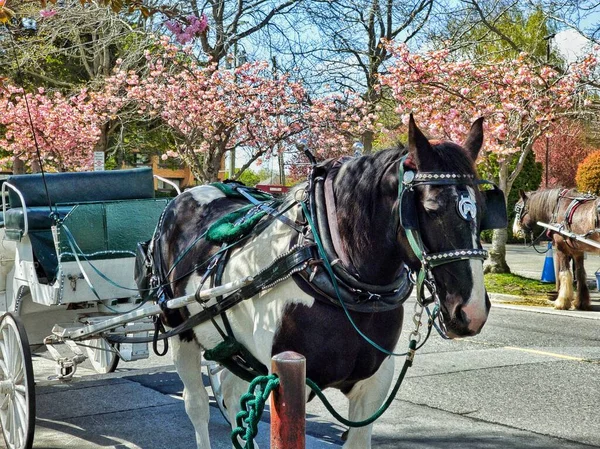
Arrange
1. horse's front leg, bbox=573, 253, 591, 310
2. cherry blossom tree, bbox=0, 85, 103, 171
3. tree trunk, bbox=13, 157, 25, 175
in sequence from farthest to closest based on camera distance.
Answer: tree trunk, bbox=13, 157, 25, 175 < cherry blossom tree, bbox=0, 85, 103, 171 < horse's front leg, bbox=573, 253, 591, 310

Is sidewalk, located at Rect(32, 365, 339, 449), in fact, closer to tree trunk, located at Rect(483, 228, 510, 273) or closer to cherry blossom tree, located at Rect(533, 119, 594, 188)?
tree trunk, located at Rect(483, 228, 510, 273)

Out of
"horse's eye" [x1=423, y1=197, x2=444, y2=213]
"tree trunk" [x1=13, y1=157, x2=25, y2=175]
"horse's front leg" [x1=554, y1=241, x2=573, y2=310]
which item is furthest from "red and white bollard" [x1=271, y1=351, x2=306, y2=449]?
"tree trunk" [x1=13, y1=157, x2=25, y2=175]

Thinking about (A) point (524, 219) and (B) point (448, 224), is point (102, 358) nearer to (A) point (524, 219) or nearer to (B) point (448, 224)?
(B) point (448, 224)

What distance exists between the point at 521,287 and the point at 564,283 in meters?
2.71

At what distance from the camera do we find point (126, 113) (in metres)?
24.0

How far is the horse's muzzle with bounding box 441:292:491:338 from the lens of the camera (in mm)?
3152

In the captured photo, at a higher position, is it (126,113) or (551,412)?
(126,113)

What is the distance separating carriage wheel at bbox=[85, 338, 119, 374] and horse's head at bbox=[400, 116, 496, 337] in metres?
4.51

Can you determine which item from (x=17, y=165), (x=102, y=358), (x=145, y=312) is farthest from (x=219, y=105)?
(x=145, y=312)

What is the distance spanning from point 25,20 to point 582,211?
21392 mm

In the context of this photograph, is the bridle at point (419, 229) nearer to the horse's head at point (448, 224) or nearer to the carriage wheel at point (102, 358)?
the horse's head at point (448, 224)

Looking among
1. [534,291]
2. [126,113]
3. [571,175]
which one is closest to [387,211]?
[534,291]

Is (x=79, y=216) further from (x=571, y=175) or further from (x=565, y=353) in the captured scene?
(x=571, y=175)

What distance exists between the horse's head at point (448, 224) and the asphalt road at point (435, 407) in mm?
2682
